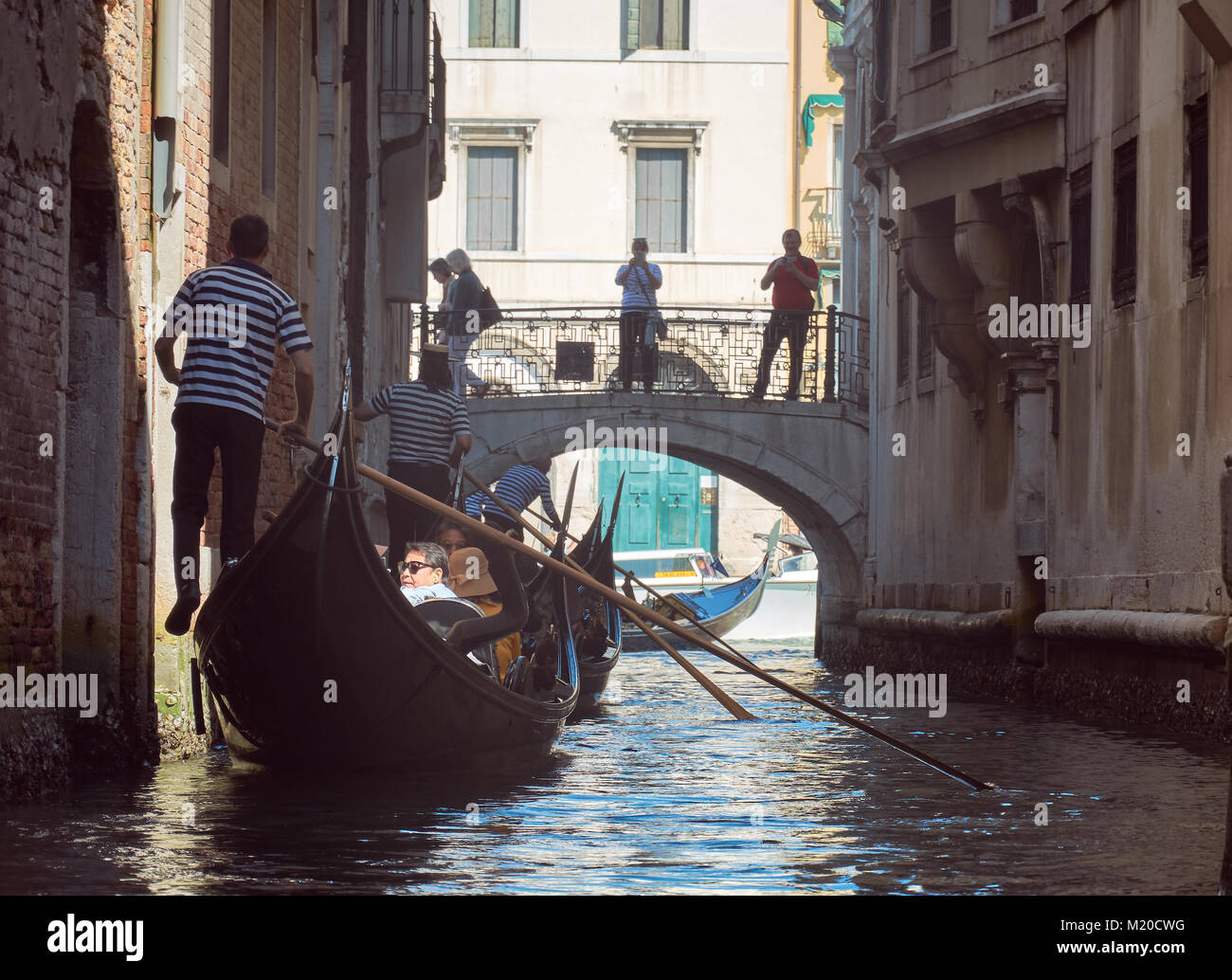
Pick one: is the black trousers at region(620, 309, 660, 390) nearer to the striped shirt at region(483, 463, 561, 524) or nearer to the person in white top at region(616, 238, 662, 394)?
the person in white top at region(616, 238, 662, 394)

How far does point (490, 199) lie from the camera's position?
28188mm

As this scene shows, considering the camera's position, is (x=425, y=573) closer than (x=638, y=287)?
Yes

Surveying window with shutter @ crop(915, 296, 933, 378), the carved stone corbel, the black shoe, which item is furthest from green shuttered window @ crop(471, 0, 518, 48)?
the black shoe

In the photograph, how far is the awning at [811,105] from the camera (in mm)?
28969

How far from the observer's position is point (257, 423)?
24.3ft

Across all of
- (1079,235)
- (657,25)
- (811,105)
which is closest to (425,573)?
(1079,235)

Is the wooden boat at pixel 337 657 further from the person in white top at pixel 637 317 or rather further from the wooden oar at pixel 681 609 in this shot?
the person in white top at pixel 637 317

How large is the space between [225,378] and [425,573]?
4.93 feet

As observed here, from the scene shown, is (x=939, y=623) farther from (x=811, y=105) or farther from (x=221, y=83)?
(x=811, y=105)

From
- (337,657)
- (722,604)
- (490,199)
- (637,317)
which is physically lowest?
(722,604)

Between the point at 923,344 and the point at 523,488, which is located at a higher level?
the point at 923,344

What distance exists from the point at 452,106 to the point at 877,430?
11.5 meters
